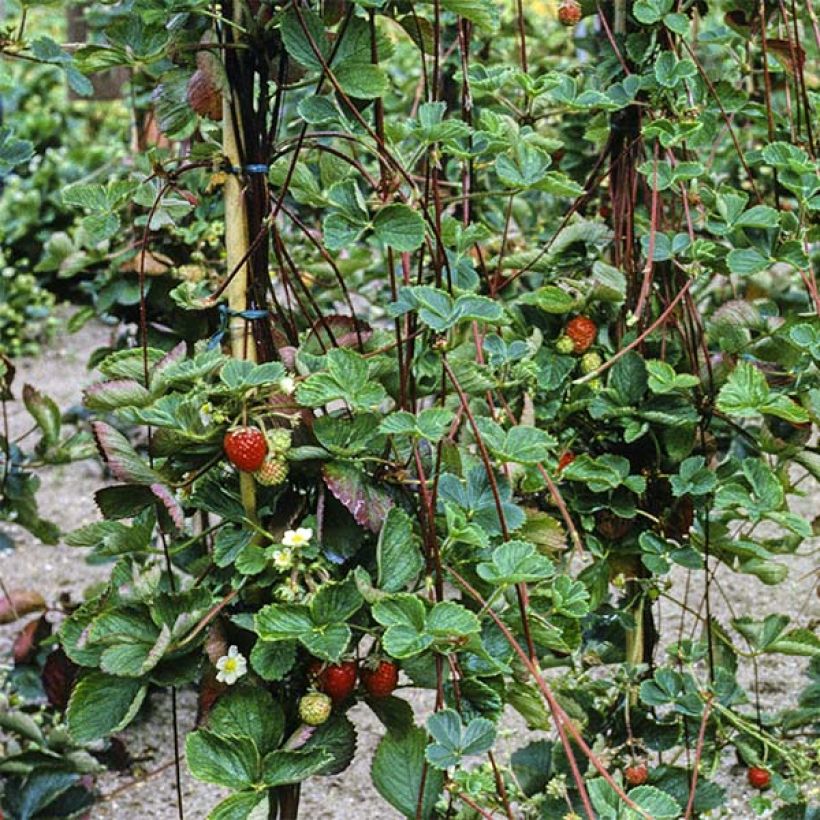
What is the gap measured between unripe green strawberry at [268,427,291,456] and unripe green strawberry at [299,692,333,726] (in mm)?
229

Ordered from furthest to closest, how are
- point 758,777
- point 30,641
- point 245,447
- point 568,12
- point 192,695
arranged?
1. point 192,695
2. point 30,641
3. point 758,777
4. point 568,12
5. point 245,447

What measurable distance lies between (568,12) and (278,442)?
2.18 ft

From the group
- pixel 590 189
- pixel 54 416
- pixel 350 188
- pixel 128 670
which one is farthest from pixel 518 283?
pixel 128 670

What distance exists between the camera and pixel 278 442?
115 centimetres

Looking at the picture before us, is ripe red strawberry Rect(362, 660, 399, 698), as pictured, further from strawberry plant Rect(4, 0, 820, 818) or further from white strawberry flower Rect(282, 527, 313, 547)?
white strawberry flower Rect(282, 527, 313, 547)

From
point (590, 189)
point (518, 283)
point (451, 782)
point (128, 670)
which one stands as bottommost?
point (451, 782)

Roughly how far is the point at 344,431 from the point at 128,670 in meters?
0.30

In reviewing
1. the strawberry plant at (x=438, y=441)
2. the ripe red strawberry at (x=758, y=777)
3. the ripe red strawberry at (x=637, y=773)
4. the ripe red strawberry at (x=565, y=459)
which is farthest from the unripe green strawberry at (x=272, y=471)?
the ripe red strawberry at (x=758, y=777)

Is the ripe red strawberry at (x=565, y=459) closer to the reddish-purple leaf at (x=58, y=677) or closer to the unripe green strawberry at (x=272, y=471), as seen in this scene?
the unripe green strawberry at (x=272, y=471)

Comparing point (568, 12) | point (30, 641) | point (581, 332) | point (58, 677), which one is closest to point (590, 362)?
point (581, 332)

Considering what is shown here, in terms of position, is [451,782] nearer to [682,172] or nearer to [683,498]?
[683,498]

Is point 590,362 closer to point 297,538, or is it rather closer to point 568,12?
point 568,12

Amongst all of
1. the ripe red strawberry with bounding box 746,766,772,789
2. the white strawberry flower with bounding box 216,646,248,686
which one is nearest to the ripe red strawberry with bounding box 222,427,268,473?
the white strawberry flower with bounding box 216,646,248,686

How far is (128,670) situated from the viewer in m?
1.16
